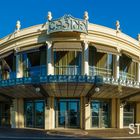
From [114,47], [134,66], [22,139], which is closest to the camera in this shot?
[22,139]

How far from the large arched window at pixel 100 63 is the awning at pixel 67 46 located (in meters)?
1.64

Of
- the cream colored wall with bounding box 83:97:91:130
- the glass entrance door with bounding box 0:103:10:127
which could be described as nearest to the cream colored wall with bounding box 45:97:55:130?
the cream colored wall with bounding box 83:97:91:130

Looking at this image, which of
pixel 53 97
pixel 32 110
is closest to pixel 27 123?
pixel 32 110

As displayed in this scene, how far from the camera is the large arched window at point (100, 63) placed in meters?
26.4

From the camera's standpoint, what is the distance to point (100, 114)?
87.9ft

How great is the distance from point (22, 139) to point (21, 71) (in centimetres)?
945

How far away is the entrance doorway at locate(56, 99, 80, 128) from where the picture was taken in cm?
→ 2577

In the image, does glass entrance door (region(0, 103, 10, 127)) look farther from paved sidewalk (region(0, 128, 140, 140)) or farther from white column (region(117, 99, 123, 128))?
white column (region(117, 99, 123, 128))

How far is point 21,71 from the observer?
27.1 meters

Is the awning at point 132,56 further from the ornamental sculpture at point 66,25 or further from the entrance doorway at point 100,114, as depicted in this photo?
the ornamental sculpture at point 66,25

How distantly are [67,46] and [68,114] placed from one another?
5.61 meters

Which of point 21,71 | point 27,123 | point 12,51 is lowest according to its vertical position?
point 27,123

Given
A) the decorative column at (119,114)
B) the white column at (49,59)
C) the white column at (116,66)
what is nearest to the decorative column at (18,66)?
the white column at (49,59)

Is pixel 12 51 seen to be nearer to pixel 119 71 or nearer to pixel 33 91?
pixel 33 91
